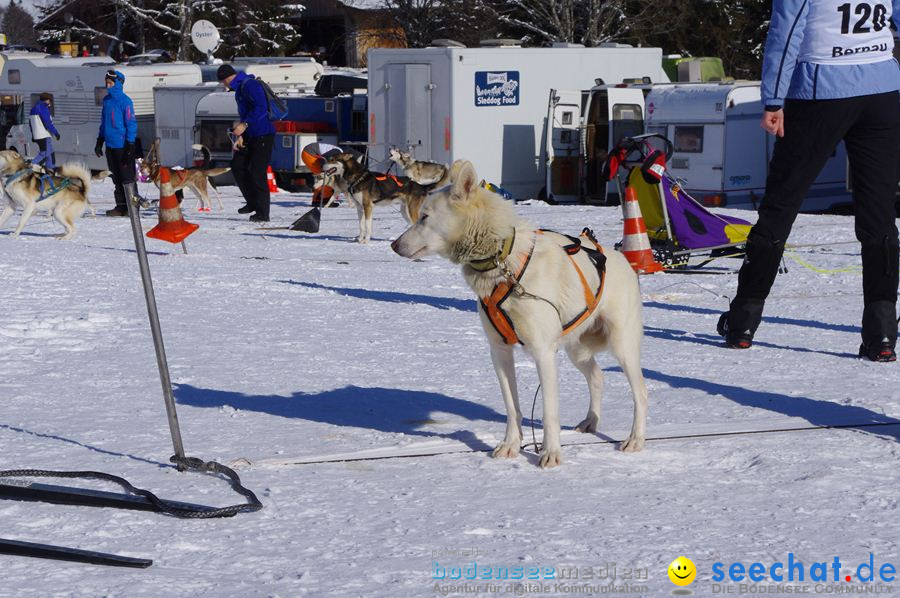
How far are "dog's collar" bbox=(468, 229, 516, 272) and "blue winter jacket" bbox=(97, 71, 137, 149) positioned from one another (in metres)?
11.0

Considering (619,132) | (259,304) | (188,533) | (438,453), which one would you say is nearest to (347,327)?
(259,304)

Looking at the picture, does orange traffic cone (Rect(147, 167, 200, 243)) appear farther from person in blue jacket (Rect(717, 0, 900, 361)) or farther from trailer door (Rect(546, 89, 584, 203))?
trailer door (Rect(546, 89, 584, 203))

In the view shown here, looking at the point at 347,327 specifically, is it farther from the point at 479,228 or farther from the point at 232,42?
the point at 232,42

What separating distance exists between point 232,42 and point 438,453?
1576 inches

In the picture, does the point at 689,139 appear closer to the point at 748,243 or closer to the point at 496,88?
the point at 496,88

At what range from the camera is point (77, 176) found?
40.0 feet

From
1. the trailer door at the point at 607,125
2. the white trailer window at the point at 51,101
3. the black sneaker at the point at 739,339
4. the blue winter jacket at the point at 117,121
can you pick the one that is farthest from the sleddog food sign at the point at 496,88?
the black sneaker at the point at 739,339

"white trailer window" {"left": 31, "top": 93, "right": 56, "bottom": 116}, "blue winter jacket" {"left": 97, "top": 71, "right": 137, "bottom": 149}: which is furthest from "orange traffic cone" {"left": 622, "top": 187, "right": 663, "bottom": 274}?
"white trailer window" {"left": 31, "top": 93, "right": 56, "bottom": 116}

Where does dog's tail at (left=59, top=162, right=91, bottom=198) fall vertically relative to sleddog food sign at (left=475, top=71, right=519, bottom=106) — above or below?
below

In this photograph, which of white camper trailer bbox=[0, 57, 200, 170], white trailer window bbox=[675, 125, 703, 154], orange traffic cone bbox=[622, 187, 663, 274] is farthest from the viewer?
white camper trailer bbox=[0, 57, 200, 170]

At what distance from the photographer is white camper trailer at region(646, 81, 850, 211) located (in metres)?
15.8

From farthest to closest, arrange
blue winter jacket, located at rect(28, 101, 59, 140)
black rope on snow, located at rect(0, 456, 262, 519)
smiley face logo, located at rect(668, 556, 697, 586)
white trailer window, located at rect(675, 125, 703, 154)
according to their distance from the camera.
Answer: blue winter jacket, located at rect(28, 101, 59, 140) → white trailer window, located at rect(675, 125, 703, 154) → black rope on snow, located at rect(0, 456, 262, 519) → smiley face logo, located at rect(668, 556, 697, 586)

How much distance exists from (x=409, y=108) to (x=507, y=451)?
14.3m

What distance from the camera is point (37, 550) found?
2.94 m
